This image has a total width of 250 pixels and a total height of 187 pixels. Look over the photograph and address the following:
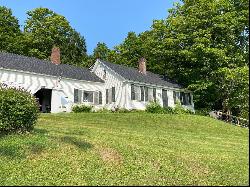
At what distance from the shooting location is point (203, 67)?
43.1 meters

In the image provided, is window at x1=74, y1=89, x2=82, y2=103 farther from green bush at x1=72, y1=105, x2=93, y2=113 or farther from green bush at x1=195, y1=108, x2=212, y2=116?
green bush at x1=195, y1=108, x2=212, y2=116

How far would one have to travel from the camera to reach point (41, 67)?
1622 inches

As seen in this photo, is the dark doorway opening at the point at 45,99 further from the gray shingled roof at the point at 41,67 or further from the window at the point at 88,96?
the window at the point at 88,96

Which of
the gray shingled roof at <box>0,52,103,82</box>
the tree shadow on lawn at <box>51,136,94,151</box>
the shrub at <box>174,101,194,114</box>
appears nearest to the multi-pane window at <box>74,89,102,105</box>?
the gray shingled roof at <box>0,52,103,82</box>

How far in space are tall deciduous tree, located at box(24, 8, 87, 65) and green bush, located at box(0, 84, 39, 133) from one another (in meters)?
43.2

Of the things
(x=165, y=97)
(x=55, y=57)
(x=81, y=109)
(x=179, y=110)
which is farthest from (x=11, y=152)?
(x=55, y=57)

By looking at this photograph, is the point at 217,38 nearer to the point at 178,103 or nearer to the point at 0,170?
the point at 178,103

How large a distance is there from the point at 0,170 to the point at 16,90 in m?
5.55

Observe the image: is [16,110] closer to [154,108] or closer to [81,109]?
[81,109]

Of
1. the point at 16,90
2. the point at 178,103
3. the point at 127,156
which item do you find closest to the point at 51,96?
the point at 178,103

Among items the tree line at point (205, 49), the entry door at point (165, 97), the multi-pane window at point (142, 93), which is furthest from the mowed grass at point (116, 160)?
the entry door at point (165, 97)

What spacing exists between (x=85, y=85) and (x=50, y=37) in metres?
25.3

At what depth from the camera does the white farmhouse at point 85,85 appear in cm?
3862

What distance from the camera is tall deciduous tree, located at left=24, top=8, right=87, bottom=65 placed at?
6431 cm
